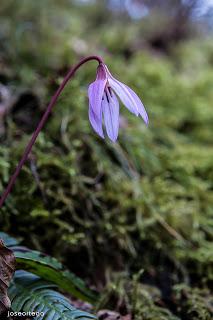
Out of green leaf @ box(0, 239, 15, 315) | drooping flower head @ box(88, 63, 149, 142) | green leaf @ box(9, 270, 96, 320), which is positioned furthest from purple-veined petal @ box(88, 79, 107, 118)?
green leaf @ box(9, 270, 96, 320)

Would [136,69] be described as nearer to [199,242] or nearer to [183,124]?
[183,124]

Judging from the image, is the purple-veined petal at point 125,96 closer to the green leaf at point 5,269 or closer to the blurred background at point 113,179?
the green leaf at point 5,269

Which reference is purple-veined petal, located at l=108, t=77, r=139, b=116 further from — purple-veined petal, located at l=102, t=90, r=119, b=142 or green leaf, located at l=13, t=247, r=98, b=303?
green leaf, located at l=13, t=247, r=98, b=303

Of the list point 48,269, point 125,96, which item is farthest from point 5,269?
point 125,96

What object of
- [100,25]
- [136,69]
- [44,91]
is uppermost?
[100,25]

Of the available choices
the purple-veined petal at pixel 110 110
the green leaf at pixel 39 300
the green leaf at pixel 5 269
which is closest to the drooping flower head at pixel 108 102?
the purple-veined petal at pixel 110 110

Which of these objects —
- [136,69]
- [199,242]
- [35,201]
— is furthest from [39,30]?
[199,242]

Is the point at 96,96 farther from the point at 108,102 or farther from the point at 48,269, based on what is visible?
the point at 48,269
